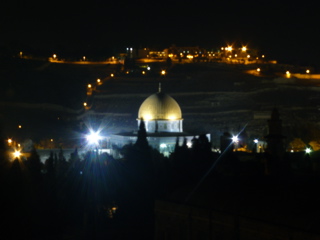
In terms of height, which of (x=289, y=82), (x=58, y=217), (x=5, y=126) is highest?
(x=289, y=82)

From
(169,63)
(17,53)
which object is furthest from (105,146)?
(17,53)

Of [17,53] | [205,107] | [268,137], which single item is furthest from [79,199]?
[17,53]

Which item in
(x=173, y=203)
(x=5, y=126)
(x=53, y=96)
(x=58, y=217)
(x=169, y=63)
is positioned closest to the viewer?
(x=173, y=203)

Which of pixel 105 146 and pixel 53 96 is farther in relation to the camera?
pixel 53 96

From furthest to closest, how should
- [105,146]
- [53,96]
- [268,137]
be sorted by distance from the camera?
[53,96] → [105,146] → [268,137]

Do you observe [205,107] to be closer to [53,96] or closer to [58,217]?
[53,96]

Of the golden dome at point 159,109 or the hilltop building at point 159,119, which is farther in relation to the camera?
the golden dome at point 159,109

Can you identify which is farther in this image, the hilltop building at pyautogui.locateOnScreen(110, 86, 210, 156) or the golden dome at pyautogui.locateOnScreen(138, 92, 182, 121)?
the golden dome at pyautogui.locateOnScreen(138, 92, 182, 121)

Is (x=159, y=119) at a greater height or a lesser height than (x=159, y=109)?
lesser

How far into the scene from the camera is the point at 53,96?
278ft

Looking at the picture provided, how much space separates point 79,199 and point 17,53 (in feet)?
269

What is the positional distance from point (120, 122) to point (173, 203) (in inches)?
1668

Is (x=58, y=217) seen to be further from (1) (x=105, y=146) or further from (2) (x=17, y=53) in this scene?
(2) (x=17, y=53)

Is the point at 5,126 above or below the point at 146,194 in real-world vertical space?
above
